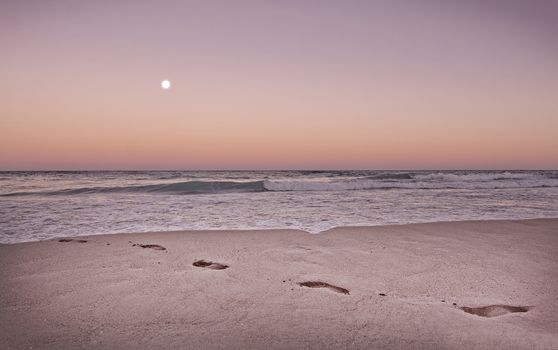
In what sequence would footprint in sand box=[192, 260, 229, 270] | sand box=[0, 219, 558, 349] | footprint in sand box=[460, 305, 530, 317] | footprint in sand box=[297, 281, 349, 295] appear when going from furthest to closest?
1. footprint in sand box=[192, 260, 229, 270]
2. footprint in sand box=[297, 281, 349, 295]
3. footprint in sand box=[460, 305, 530, 317]
4. sand box=[0, 219, 558, 349]

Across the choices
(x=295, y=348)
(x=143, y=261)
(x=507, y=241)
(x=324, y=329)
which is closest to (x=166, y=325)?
(x=295, y=348)

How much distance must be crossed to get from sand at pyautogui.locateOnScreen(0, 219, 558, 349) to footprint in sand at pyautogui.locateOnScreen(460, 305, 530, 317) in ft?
0.03

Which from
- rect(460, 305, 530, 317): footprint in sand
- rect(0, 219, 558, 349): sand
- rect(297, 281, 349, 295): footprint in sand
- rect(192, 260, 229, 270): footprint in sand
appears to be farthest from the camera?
rect(192, 260, 229, 270): footprint in sand

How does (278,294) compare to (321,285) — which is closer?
(278,294)

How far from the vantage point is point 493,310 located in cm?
324

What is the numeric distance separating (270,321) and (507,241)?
16.4 feet

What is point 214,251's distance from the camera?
518 centimetres

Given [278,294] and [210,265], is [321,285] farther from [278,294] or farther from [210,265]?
[210,265]

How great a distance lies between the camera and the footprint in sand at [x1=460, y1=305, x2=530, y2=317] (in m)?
3.18

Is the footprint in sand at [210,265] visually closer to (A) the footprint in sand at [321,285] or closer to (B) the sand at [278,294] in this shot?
(B) the sand at [278,294]

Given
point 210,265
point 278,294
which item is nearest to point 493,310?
point 278,294

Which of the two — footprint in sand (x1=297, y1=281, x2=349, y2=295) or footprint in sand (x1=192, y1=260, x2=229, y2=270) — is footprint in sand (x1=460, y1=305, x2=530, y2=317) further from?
footprint in sand (x1=192, y1=260, x2=229, y2=270)

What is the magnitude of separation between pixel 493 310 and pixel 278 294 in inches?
79.6

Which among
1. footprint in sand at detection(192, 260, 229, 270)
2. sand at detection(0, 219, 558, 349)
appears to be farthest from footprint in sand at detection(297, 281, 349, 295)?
footprint in sand at detection(192, 260, 229, 270)
